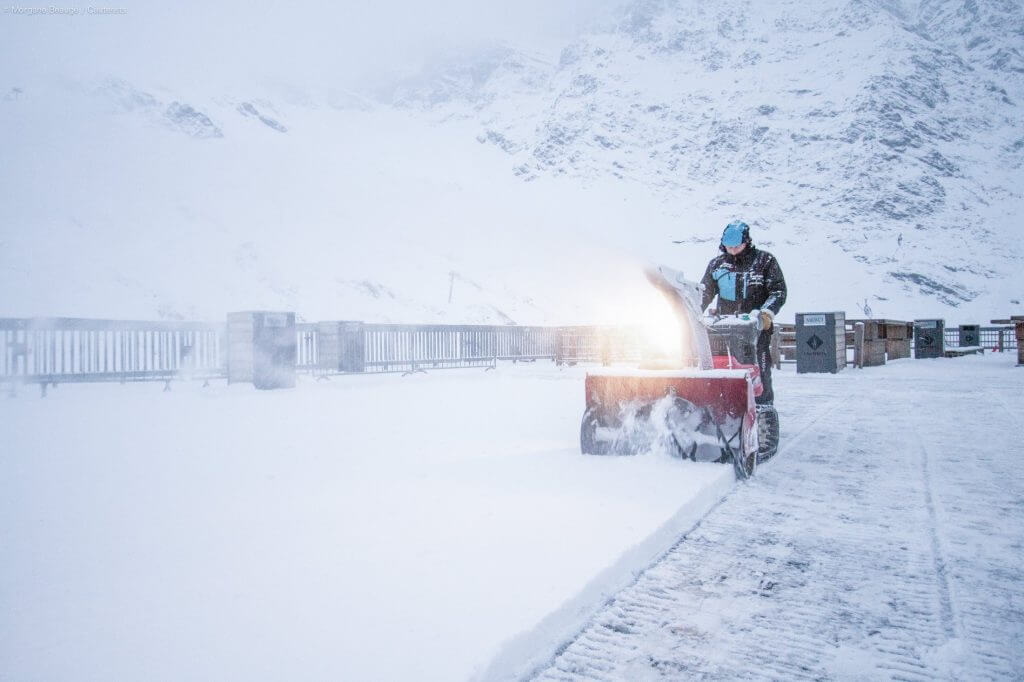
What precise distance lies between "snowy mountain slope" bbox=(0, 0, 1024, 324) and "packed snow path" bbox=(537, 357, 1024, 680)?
328cm

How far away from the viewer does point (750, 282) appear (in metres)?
6.25

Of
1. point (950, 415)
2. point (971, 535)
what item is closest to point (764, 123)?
point (950, 415)

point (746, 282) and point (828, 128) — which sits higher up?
point (828, 128)

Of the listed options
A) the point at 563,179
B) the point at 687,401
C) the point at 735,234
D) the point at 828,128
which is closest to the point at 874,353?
the point at 735,234

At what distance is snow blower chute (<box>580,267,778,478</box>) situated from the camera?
4805 mm

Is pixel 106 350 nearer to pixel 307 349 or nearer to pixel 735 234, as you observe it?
pixel 307 349

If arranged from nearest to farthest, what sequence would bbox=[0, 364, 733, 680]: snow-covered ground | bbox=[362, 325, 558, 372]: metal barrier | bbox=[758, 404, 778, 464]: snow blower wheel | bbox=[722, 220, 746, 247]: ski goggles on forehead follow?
1. bbox=[0, 364, 733, 680]: snow-covered ground
2. bbox=[758, 404, 778, 464]: snow blower wheel
3. bbox=[722, 220, 746, 247]: ski goggles on forehead
4. bbox=[362, 325, 558, 372]: metal barrier

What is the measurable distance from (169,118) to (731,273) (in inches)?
2292

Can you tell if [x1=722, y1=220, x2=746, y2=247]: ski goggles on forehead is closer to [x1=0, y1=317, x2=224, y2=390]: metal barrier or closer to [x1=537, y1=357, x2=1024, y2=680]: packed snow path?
[x1=537, y1=357, x2=1024, y2=680]: packed snow path

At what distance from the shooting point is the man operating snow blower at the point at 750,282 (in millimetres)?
6133

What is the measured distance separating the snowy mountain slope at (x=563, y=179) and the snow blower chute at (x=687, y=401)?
63.3 inches

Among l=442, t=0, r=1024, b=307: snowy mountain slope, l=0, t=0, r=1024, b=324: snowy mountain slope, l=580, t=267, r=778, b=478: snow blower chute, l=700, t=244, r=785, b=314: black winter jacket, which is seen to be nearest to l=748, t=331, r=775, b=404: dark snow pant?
l=700, t=244, r=785, b=314: black winter jacket

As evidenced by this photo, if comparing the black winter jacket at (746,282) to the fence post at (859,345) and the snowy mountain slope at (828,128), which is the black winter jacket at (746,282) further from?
the snowy mountain slope at (828,128)

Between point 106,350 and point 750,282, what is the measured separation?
12206 millimetres
